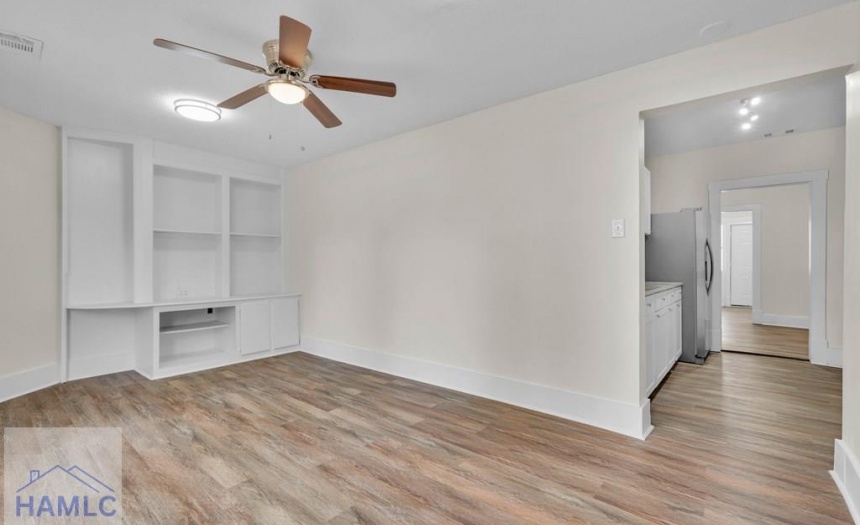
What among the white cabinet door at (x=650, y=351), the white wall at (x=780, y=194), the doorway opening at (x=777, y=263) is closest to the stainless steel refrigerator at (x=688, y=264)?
the white wall at (x=780, y=194)

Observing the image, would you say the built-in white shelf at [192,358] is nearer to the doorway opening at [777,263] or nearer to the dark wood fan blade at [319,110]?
the dark wood fan blade at [319,110]

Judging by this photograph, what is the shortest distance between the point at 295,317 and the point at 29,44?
3.37 metres

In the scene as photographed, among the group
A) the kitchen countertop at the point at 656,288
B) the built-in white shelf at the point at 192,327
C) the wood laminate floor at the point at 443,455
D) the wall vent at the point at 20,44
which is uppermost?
the wall vent at the point at 20,44

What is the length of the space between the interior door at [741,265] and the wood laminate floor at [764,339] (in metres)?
1.74

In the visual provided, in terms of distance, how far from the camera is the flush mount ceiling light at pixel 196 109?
2955 mm

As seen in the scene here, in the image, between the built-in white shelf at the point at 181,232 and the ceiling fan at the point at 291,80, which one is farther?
the built-in white shelf at the point at 181,232

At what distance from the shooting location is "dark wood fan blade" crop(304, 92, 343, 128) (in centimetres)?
233

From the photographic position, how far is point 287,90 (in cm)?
218

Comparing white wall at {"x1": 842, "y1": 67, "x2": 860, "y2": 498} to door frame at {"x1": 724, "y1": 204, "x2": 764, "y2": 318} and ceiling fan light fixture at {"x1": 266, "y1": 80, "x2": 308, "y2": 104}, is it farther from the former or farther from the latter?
door frame at {"x1": 724, "y1": 204, "x2": 764, "y2": 318}

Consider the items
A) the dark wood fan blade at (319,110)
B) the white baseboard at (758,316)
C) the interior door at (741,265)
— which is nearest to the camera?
the dark wood fan blade at (319,110)

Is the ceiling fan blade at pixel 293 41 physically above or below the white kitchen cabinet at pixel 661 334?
above

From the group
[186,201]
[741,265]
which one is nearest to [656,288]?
[186,201]

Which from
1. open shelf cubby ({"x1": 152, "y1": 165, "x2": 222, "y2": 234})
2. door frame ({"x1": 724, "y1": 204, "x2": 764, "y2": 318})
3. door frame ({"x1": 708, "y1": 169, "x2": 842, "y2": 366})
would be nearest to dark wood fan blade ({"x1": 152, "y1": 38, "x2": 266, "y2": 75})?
open shelf cubby ({"x1": 152, "y1": 165, "x2": 222, "y2": 234})

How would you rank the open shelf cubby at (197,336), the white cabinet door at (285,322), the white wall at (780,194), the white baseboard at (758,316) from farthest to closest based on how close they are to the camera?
the white baseboard at (758,316)
the white cabinet door at (285,322)
the open shelf cubby at (197,336)
the white wall at (780,194)
